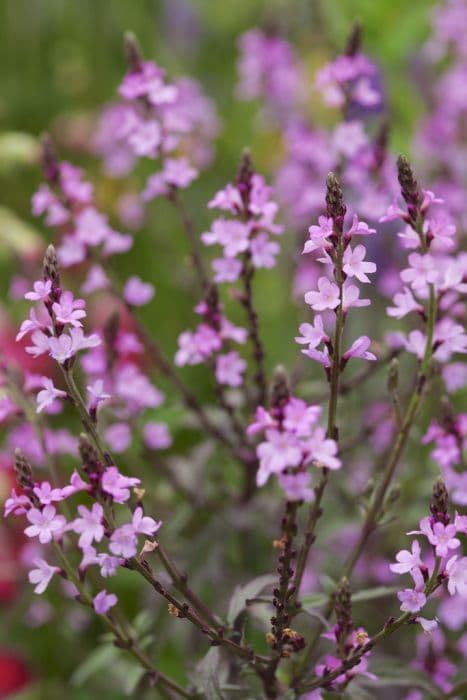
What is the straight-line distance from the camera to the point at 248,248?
678 mm

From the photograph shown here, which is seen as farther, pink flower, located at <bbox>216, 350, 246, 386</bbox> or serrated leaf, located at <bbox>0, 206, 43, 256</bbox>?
serrated leaf, located at <bbox>0, 206, 43, 256</bbox>

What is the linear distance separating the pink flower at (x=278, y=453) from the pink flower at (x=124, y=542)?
90 mm

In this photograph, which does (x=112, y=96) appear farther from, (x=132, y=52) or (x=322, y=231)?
(x=322, y=231)

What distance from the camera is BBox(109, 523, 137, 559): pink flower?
0.49m

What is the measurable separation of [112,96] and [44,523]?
1543 millimetres

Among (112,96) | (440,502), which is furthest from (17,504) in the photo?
(112,96)

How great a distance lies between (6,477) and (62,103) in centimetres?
103

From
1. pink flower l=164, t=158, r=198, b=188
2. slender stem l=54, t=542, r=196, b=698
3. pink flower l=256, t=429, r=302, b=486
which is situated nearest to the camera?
pink flower l=256, t=429, r=302, b=486

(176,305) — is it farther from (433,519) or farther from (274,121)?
(433,519)

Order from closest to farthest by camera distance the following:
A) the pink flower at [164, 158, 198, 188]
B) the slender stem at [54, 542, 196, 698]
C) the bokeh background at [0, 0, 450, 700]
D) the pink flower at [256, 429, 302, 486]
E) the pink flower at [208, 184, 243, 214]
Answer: the pink flower at [256, 429, 302, 486]
the slender stem at [54, 542, 196, 698]
the pink flower at [208, 184, 243, 214]
the pink flower at [164, 158, 198, 188]
the bokeh background at [0, 0, 450, 700]

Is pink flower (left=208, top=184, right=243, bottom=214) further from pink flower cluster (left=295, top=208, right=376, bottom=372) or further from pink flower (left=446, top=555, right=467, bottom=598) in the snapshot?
pink flower (left=446, top=555, right=467, bottom=598)

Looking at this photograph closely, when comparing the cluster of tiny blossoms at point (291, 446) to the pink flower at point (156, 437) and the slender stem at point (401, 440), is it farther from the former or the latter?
the pink flower at point (156, 437)

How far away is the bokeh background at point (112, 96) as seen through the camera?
40.3 inches

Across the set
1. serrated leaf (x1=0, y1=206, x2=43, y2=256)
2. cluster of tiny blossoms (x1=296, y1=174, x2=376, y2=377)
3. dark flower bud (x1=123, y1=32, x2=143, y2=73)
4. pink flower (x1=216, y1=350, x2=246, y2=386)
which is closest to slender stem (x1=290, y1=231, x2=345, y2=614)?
cluster of tiny blossoms (x1=296, y1=174, x2=376, y2=377)
